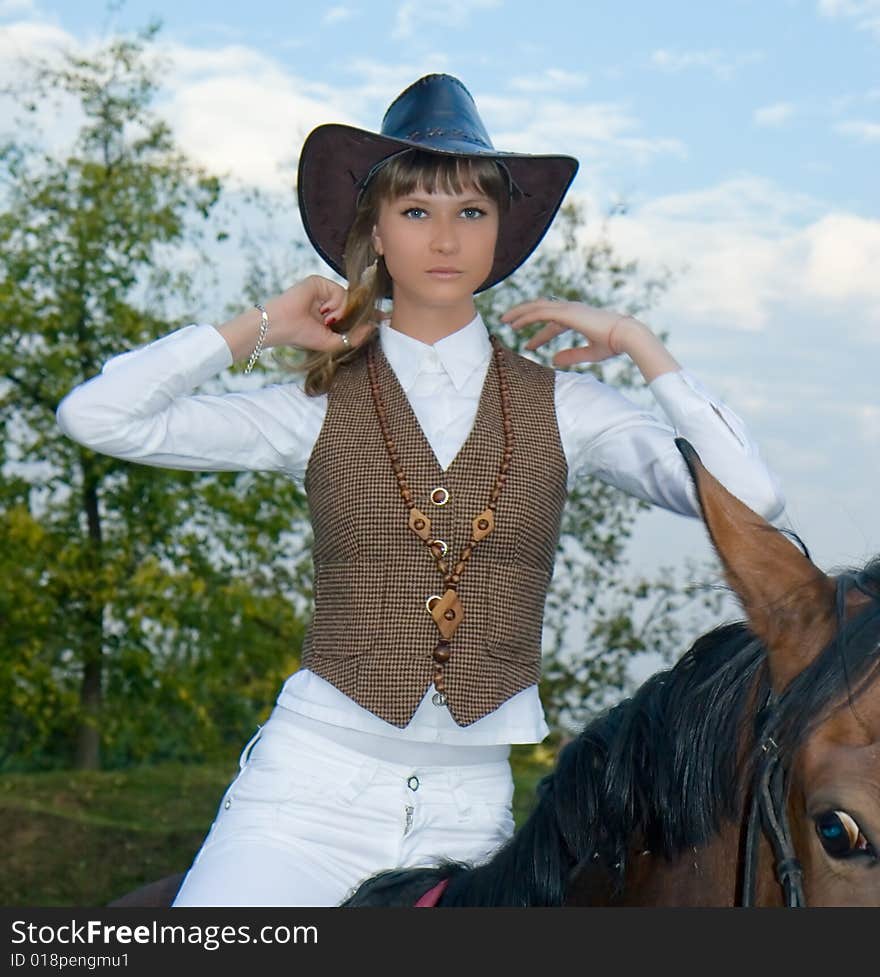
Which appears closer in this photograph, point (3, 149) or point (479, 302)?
point (479, 302)

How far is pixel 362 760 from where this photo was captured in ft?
7.71

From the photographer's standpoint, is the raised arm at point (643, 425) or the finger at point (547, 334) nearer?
the raised arm at point (643, 425)

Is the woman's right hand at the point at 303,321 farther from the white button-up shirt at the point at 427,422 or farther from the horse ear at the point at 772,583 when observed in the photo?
the horse ear at the point at 772,583

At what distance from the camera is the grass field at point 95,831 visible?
8.33 meters

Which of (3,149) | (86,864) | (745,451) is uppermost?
(3,149)

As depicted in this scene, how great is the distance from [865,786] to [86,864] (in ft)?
25.7

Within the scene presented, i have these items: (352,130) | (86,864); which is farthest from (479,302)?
(352,130)

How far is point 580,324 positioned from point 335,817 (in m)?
1.08

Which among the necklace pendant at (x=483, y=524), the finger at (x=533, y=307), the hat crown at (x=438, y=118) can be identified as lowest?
the necklace pendant at (x=483, y=524)

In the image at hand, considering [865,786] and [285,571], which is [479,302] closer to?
[285,571]

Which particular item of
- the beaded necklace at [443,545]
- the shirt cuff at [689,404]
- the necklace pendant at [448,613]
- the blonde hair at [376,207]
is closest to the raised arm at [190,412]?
the blonde hair at [376,207]

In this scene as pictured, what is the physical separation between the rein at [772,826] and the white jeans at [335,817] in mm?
664

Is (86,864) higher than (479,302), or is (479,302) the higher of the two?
(479,302)

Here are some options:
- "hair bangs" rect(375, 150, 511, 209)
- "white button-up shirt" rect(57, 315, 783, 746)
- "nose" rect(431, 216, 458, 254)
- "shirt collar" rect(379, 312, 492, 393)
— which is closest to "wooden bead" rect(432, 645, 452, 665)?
"white button-up shirt" rect(57, 315, 783, 746)
